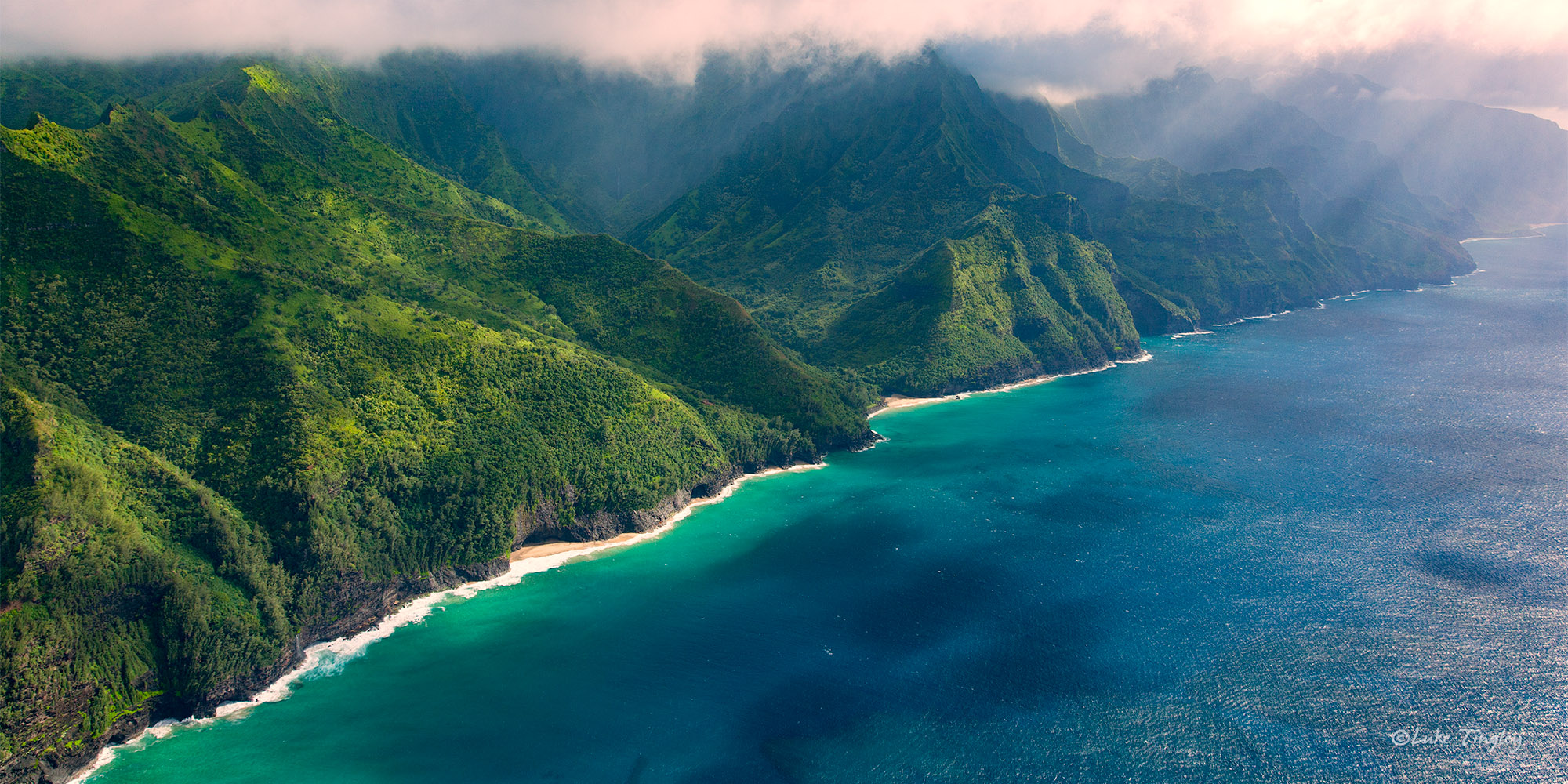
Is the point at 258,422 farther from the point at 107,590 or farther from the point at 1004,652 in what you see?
the point at 1004,652

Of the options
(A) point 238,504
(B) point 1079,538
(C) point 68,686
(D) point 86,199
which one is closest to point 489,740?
(C) point 68,686

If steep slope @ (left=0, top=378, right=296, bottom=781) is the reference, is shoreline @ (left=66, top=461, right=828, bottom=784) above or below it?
below

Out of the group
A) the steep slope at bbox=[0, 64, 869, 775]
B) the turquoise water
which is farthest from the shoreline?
the turquoise water

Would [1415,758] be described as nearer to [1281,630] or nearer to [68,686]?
[1281,630]

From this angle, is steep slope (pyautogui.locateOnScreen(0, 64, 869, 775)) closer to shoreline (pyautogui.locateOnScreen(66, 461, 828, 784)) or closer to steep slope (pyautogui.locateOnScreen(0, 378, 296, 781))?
steep slope (pyautogui.locateOnScreen(0, 378, 296, 781))

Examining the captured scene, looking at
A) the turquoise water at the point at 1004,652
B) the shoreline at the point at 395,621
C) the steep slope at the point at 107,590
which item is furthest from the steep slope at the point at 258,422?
the turquoise water at the point at 1004,652

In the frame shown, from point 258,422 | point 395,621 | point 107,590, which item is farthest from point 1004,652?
point 258,422
